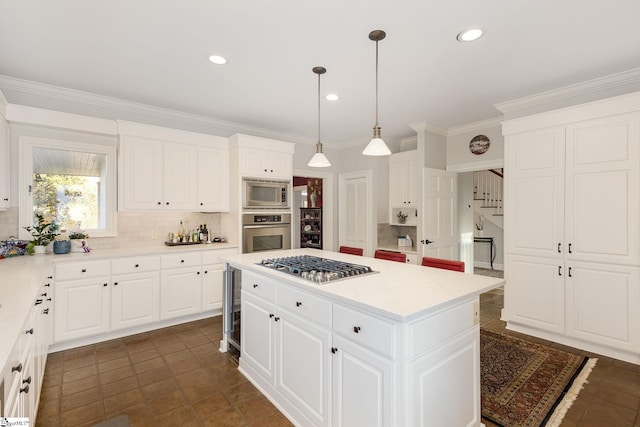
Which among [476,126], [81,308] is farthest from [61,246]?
[476,126]

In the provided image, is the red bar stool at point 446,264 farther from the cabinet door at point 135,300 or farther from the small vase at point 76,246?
the small vase at point 76,246

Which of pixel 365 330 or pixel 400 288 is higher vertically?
pixel 400 288

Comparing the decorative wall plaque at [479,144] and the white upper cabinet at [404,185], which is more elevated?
the decorative wall plaque at [479,144]

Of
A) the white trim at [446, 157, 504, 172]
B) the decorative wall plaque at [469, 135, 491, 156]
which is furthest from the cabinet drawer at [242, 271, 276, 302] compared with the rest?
the decorative wall plaque at [469, 135, 491, 156]

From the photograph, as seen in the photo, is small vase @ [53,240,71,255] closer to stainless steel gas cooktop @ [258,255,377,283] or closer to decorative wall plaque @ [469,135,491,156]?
stainless steel gas cooktop @ [258,255,377,283]

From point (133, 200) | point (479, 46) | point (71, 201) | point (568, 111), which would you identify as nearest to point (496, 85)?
point (568, 111)

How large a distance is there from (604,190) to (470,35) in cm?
201

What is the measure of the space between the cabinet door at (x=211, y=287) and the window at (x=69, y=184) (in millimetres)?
1223

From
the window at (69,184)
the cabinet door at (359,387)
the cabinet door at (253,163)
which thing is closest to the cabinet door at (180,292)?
the window at (69,184)

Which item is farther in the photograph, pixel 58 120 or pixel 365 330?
pixel 58 120

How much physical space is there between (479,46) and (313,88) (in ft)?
5.20

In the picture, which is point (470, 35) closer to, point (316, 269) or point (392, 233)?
point (316, 269)

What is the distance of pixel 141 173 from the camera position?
3670 millimetres

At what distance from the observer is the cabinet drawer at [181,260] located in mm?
3611
